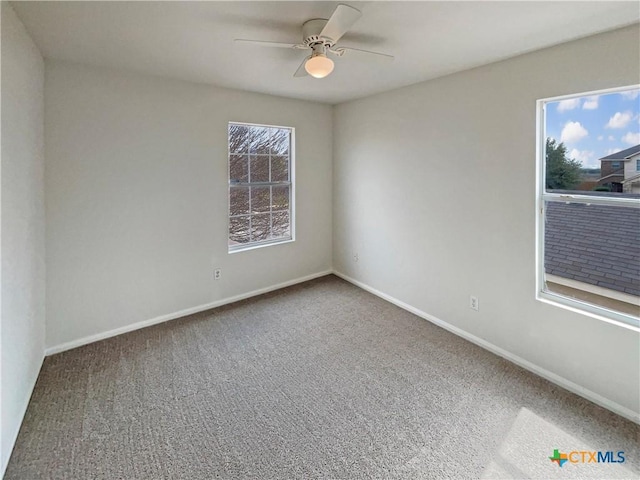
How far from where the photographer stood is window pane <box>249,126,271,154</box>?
4.02 metres

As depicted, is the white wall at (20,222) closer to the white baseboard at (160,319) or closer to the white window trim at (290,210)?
the white baseboard at (160,319)

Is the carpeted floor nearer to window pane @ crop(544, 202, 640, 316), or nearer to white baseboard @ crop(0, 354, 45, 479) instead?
white baseboard @ crop(0, 354, 45, 479)

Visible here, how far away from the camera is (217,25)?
205 centimetres

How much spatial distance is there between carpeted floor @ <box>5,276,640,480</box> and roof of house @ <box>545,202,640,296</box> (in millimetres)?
844

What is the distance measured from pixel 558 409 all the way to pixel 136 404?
2.79 meters

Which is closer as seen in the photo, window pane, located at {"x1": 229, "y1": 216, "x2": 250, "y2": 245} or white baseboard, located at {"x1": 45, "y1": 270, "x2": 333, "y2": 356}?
white baseboard, located at {"x1": 45, "y1": 270, "x2": 333, "y2": 356}

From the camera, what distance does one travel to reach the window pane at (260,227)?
4.16 metres

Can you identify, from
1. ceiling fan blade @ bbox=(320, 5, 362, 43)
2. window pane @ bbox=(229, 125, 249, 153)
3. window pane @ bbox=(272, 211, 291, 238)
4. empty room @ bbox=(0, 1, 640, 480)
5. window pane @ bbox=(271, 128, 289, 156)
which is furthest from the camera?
window pane @ bbox=(272, 211, 291, 238)

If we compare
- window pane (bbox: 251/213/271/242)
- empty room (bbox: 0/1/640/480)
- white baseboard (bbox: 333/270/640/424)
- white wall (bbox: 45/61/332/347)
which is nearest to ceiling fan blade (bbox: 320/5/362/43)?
empty room (bbox: 0/1/640/480)

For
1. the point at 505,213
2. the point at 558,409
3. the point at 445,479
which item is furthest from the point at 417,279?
the point at 445,479

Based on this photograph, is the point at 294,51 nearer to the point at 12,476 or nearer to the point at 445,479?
the point at 445,479

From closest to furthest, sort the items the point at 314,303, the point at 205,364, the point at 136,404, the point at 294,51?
the point at 136,404 → the point at 294,51 → the point at 205,364 → the point at 314,303

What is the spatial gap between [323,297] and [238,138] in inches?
85.0

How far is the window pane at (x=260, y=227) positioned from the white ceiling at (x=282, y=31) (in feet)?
5.64
